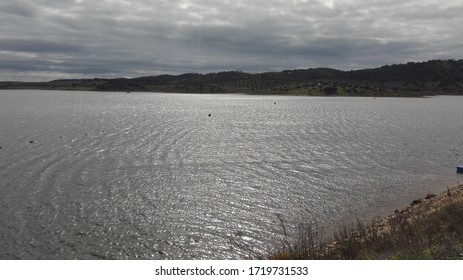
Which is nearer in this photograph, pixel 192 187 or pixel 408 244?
pixel 408 244

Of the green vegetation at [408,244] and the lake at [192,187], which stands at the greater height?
the green vegetation at [408,244]

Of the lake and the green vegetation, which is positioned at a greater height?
the green vegetation

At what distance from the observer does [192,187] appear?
3256 cm

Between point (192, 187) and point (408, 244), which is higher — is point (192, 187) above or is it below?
below

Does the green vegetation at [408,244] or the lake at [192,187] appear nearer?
the green vegetation at [408,244]

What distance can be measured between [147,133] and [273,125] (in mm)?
26893

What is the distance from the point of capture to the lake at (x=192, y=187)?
2192 centimetres

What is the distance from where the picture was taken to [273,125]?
79.8 meters

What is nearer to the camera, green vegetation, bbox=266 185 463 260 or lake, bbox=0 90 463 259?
green vegetation, bbox=266 185 463 260

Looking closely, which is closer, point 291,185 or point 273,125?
point 291,185

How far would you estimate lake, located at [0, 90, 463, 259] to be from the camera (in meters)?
21.9
